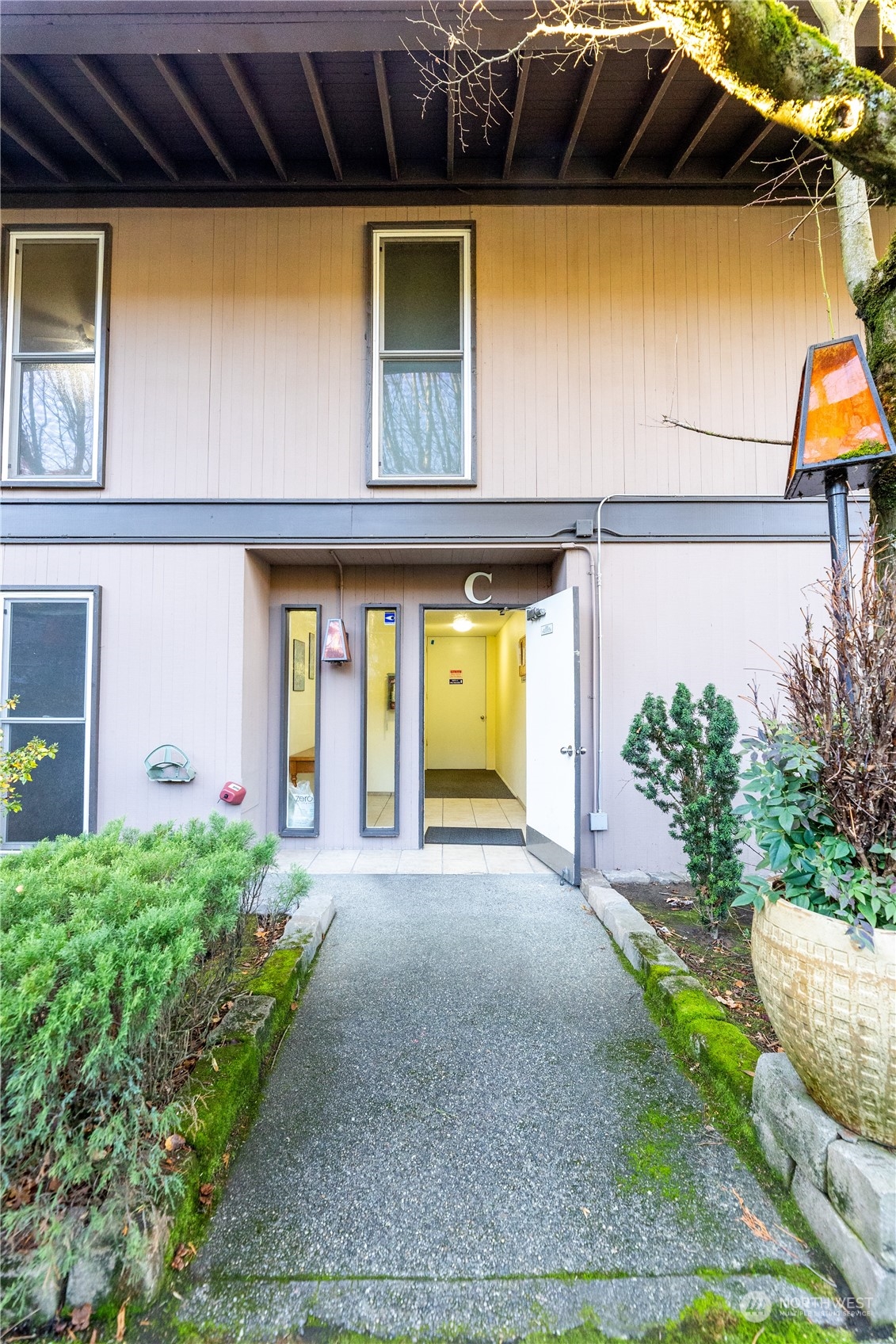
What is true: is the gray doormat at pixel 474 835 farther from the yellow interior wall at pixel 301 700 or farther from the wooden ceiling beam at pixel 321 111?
the wooden ceiling beam at pixel 321 111

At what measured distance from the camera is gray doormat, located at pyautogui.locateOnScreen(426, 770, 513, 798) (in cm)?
757

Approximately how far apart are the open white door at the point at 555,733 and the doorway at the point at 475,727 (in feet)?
2.96

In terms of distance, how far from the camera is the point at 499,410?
436 cm

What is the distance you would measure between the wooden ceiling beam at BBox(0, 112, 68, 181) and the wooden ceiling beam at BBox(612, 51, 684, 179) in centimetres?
440

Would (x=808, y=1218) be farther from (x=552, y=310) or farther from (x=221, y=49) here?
(x=221, y=49)

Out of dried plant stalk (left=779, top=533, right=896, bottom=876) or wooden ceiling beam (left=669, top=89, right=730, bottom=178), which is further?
wooden ceiling beam (left=669, top=89, right=730, bottom=178)

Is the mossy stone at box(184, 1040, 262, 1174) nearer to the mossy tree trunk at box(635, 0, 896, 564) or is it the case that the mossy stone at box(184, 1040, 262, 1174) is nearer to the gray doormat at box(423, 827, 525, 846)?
the mossy tree trunk at box(635, 0, 896, 564)

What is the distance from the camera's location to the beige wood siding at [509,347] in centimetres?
433

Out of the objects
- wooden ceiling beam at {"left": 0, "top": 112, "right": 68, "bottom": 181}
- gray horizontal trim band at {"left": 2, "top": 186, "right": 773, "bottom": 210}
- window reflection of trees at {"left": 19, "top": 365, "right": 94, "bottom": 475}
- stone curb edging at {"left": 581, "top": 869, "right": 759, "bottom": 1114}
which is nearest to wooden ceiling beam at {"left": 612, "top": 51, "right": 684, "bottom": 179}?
gray horizontal trim band at {"left": 2, "top": 186, "right": 773, "bottom": 210}

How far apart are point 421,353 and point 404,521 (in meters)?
1.40

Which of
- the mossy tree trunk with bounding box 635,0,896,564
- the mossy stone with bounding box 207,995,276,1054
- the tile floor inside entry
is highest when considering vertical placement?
the mossy tree trunk with bounding box 635,0,896,564

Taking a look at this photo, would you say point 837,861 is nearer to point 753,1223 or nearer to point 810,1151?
point 810,1151

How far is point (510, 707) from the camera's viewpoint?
817cm

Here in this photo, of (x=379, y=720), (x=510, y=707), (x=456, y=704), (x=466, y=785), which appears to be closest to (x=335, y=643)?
(x=379, y=720)
